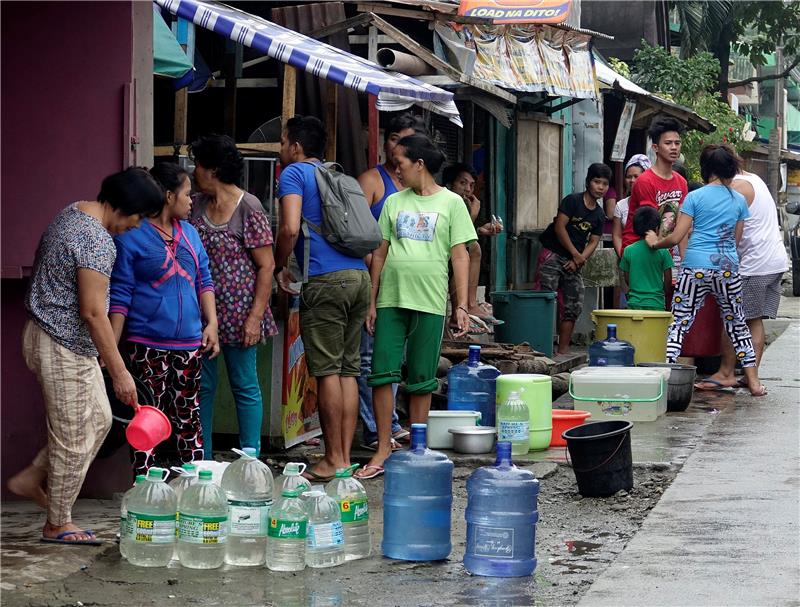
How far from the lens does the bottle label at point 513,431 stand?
8.31 metres

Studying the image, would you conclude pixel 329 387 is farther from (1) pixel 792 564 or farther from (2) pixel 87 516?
(1) pixel 792 564

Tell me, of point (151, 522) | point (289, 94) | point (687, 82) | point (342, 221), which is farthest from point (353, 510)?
point (687, 82)

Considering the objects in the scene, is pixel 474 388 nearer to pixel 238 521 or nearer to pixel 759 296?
pixel 759 296

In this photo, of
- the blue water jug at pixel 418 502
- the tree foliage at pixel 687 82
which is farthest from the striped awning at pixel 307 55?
the tree foliage at pixel 687 82

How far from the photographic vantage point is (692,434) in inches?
372

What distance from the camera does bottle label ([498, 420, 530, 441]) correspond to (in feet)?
27.3

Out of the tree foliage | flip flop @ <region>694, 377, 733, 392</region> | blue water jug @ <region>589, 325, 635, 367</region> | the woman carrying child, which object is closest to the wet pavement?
blue water jug @ <region>589, 325, 635, 367</region>

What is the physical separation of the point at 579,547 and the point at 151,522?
2.14m

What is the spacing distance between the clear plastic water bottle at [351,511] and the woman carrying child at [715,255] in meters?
5.77

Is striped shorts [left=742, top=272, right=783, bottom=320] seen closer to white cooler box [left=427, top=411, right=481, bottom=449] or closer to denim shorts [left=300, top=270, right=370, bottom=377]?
white cooler box [left=427, top=411, right=481, bottom=449]

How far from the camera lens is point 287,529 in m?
5.63

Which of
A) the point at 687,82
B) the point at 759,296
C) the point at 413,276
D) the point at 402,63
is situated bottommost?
the point at 759,296

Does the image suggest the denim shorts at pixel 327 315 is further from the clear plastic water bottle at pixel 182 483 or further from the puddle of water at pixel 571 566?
the puddle of water at pixel 571 566

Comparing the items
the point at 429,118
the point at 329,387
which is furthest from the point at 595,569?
the point at 429,118
